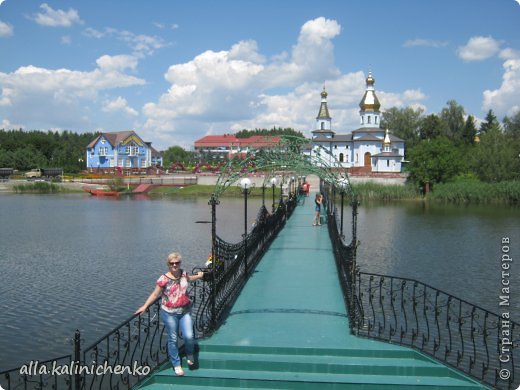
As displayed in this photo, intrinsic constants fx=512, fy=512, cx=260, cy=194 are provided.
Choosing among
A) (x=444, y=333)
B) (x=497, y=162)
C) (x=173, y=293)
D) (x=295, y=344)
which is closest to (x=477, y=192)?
(x=497, y=162)

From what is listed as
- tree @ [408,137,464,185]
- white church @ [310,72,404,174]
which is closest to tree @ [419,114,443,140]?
white church @ [310,72,404,174]

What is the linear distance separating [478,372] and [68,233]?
24868mm

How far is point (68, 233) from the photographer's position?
29500 mm

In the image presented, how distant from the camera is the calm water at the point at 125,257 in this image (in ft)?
43.3

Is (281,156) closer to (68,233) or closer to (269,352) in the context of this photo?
(269,352)

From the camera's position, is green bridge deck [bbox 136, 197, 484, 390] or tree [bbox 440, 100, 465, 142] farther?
tree [bbox 440, 100, 465, 142]

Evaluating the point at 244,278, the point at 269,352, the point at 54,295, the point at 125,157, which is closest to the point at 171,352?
the point at 269,352

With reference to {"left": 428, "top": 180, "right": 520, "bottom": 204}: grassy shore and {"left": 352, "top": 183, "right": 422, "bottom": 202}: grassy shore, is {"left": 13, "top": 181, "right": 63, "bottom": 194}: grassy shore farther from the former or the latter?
{"left": 428, "top": 180, "right": 520, "bottom": 204}: grassy shore

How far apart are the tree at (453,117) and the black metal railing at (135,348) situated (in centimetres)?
8088

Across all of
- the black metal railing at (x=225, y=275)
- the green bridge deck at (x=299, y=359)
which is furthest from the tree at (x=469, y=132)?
the green bridge deck at (x=299, y=359)

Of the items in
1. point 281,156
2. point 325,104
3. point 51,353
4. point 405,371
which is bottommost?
point 51,353

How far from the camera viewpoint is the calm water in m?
13.2

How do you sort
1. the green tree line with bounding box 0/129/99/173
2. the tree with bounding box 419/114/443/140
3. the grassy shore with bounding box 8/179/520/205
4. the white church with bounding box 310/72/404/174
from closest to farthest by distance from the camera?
the grassy shore with bounding box 8/179/520/205 → the white church with bounding box 310/72/404/174 → the tree with bounding box 419/114/443/140 → the green tree line with bounding box 0/129/99/173

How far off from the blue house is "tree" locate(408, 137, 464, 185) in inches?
2167
